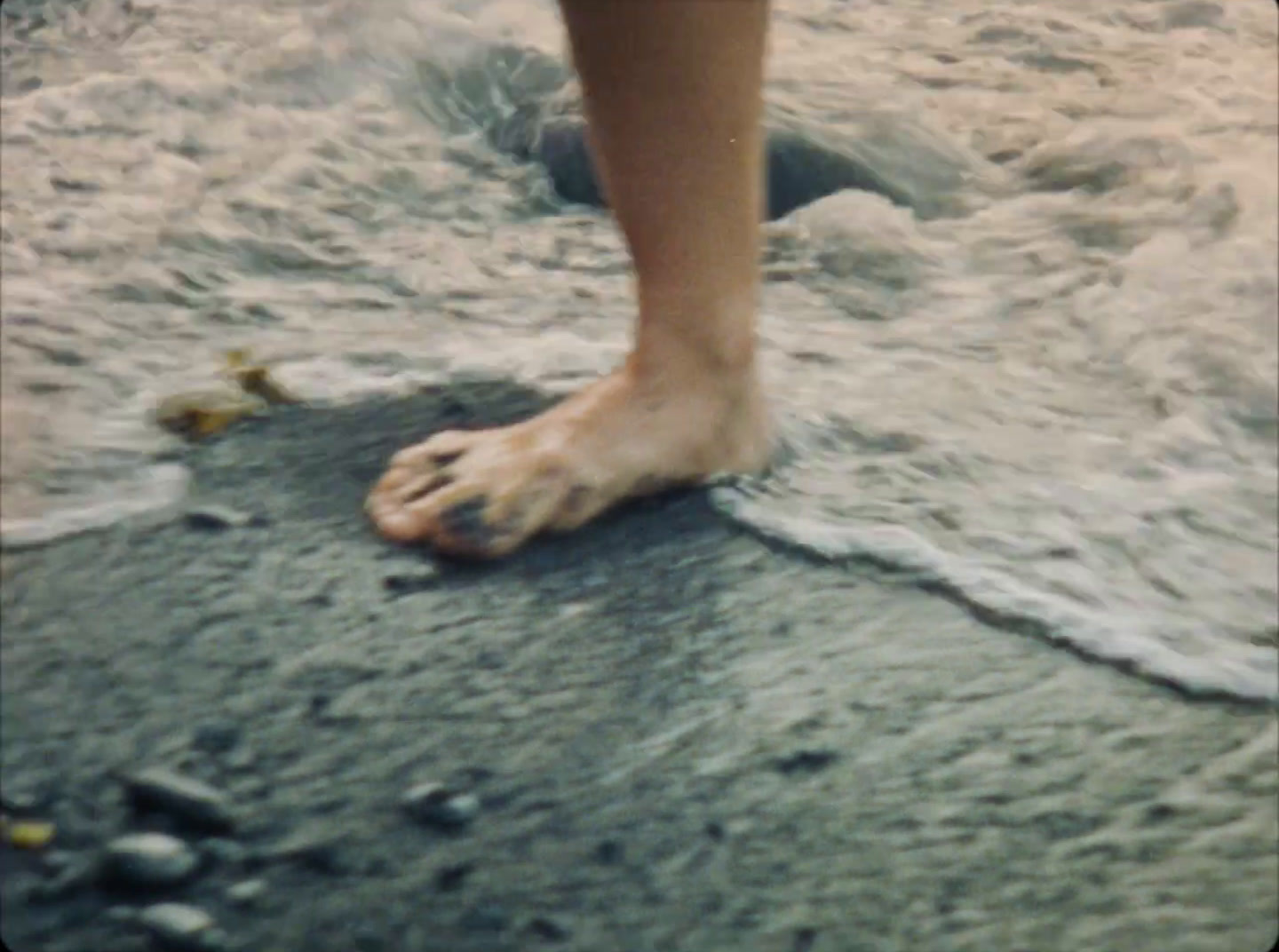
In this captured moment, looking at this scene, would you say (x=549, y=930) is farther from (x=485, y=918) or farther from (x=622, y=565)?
(x=622, y=565)

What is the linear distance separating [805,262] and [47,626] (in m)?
1.39

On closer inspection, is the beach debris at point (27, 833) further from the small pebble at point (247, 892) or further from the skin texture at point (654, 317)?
the skin texture at point (654, 317)

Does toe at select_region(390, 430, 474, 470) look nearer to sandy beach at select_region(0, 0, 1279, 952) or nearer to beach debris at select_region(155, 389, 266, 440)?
sandy beach at select_region(0, 0, 1279, 952)

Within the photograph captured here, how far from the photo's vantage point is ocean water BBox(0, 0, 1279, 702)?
5.10 feet

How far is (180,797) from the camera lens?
41.3 inches

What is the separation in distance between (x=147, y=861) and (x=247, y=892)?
0.24 feet

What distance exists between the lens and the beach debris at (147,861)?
0.97 metres

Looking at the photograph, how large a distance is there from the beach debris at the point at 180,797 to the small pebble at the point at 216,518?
388 millimetres

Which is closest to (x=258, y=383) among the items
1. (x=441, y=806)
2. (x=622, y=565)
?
(x=622, y=565)

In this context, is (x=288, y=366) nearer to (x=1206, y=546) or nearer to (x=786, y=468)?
(x=786, y=468)

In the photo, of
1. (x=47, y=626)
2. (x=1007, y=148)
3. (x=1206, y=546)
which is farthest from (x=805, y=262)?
(x=47, y=626)

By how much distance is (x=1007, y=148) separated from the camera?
280 centimetres

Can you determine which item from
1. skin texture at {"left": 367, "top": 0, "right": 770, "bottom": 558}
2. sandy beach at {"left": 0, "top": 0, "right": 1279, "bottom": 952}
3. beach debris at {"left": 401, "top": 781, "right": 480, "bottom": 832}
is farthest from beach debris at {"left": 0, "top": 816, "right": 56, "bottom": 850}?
skin texture at {"left": 367, "top": 0, "right": 770, "bottom": 558}

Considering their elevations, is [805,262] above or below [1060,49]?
below
